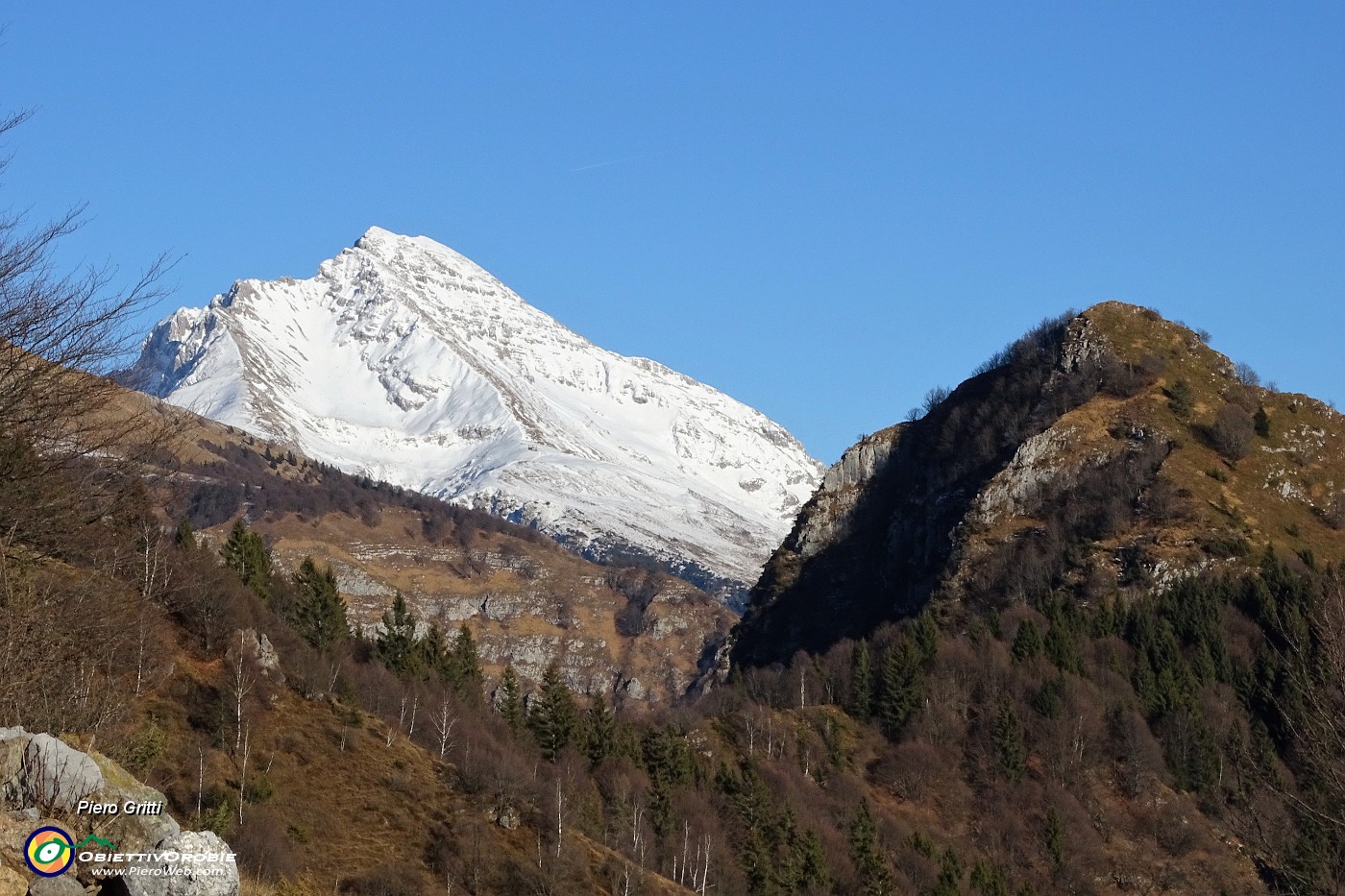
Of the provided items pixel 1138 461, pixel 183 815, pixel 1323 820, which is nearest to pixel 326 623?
pixel 183 815

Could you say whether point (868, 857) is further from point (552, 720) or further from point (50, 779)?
point (50, 779)

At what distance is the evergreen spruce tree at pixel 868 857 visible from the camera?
94875mm

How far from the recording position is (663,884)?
75.6 meters

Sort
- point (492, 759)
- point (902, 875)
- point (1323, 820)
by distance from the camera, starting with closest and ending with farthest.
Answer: point (1323, 820) → point (492, 759) → point (902, 875)

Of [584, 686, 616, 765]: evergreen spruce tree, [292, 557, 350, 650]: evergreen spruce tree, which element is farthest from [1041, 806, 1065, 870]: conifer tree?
[292, 557, 350, 650]: evergreen spruce tree

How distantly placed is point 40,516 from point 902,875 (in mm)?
90415

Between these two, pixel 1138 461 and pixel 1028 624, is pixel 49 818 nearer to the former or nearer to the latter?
pixel 1028 624

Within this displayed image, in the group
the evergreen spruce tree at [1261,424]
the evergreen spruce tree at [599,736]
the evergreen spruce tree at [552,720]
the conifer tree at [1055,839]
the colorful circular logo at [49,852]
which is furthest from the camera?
the evergreen spruce tree at [1261,424]

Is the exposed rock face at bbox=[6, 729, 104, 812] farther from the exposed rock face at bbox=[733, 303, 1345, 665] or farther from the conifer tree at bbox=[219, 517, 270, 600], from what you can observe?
the exposed rock face at bbox=[733, 303, 1345, 665]

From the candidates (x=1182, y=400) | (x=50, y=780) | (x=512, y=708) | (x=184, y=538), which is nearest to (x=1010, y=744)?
(x=512, y=708)

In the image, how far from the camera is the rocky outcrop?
15.8 m

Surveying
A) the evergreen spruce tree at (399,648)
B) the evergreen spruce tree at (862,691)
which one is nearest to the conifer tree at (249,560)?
the evergreen spruce tree at (399,648)

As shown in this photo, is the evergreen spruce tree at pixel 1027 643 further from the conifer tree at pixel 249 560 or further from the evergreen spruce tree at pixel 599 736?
the conifer tree at pixel 249 560

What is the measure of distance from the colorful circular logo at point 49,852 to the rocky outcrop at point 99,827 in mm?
112
